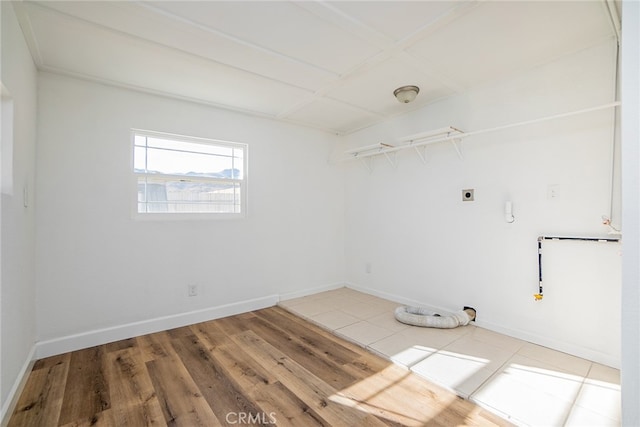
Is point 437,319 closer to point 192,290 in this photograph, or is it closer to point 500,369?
point 500,369

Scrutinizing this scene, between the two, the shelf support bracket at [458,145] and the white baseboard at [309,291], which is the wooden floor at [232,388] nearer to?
the white baseboard at [309,291]

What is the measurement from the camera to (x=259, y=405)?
68.0 inches

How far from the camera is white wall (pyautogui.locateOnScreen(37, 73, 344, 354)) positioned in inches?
93.1

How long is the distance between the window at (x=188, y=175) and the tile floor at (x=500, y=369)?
5.47 feet

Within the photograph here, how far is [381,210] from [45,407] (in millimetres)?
3396

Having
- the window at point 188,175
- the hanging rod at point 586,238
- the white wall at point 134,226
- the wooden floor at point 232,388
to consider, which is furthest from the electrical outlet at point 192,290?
the hanging rod at point 586,238

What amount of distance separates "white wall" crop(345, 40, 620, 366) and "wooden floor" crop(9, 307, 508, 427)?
1.22m

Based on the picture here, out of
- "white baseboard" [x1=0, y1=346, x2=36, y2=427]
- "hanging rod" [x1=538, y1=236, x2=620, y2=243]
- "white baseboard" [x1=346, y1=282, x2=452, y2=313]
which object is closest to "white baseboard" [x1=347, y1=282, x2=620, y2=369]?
"white baseboard" [x1=346, y1=282, x2=452, y2=313]

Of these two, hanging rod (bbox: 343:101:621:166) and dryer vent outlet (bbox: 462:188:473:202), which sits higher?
hanging rod (bbox: 343:101:621:166)

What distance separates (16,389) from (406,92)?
3621mm

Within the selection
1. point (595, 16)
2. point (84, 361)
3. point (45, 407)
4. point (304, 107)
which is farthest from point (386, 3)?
point (84, 361)

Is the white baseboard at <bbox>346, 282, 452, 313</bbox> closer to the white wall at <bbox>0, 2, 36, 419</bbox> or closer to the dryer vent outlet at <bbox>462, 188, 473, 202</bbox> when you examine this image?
the dryer vent outlet at <bbox>462, 188, 473, 202</bbox>

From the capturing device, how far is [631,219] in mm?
969

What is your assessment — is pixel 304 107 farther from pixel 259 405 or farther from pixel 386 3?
pixel 259 405
